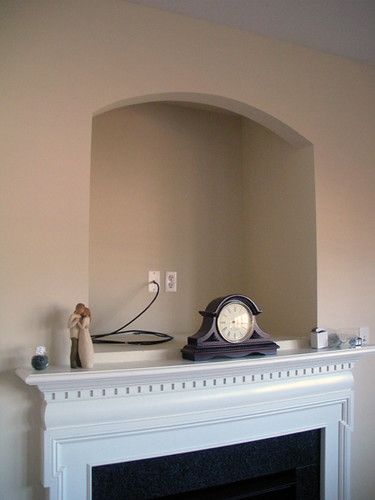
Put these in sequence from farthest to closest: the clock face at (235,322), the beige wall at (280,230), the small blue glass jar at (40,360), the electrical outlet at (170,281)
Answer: the electrical outlet at (170,281) → the beige wall at (280,230) → the clock face at (235,322) → the small blue glass jar at (40,360)

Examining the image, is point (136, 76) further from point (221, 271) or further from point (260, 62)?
point (221, 271)

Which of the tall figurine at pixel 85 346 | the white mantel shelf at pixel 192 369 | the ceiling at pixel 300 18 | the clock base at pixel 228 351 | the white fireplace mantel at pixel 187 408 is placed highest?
the ceiling at pixel 300 18

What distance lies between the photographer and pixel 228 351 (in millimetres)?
1825

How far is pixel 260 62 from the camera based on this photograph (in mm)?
2100

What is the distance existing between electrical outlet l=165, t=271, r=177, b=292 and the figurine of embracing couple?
2.86 ft

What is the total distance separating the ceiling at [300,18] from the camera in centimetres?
186

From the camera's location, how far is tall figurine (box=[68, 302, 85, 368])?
156cm

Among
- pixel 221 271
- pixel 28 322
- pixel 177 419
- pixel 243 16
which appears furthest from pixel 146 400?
pixel 243 16

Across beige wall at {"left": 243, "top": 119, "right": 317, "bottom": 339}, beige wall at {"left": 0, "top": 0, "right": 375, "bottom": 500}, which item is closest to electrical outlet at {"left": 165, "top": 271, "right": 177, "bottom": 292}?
beige wall at {"left": 243, "top": 119, "right": 317, "bottom": 339}

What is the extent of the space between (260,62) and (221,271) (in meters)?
1.07

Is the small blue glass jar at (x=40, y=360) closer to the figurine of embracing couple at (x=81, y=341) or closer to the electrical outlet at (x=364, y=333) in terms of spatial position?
the figurine of embracing couple at (x=81, y=341)

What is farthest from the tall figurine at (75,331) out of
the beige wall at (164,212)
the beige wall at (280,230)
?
the beige wall at (280,230)

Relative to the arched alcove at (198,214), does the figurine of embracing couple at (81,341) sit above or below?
below

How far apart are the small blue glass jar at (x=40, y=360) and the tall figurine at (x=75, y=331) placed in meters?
0.09
